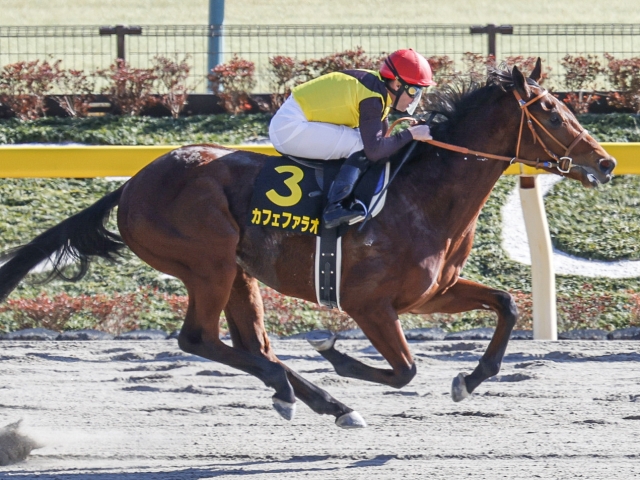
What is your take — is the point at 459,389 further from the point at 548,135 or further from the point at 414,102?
the point at 414,102

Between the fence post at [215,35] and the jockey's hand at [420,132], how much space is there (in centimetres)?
857

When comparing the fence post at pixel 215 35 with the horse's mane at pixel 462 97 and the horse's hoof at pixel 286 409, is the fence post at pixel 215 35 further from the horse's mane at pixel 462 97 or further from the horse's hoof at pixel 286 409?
the horse's hoof at pixel 286 409

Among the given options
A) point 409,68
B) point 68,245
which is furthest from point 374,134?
point 68,245

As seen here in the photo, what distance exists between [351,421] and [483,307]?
90 cm

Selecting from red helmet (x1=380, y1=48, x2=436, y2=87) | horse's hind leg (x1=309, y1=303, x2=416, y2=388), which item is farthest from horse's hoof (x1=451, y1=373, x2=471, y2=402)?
red helmet (x1=380, y1=48, x2=436, y2=87)

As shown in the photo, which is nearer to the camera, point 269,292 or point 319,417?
point 319,417

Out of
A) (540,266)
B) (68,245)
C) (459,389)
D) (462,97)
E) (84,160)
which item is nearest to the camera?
(459,389)

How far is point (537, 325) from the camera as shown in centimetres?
705

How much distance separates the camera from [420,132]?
Result: 486 centimetres

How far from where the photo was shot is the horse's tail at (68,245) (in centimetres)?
532

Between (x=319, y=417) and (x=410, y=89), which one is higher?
(x=410, y=89)

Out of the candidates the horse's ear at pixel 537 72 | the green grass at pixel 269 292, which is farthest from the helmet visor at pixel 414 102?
the green grass at pixel 269 292

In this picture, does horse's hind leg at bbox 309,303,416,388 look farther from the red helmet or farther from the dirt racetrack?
the red helmet

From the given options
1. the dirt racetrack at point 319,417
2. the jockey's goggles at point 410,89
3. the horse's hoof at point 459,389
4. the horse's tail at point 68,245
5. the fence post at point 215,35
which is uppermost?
the fence post at point 215,35
